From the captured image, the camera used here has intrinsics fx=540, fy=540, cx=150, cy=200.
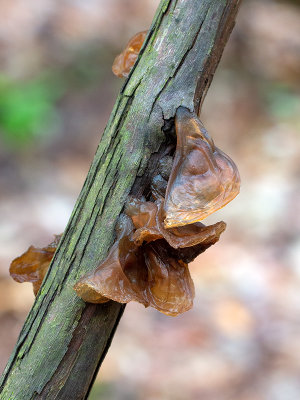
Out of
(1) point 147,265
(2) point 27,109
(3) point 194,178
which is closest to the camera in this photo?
(3) point 194,178

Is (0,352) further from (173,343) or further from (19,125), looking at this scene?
(19,125)

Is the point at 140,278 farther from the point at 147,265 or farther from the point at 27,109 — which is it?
the point at 27,109

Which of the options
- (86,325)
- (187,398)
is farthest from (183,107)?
(187,398)

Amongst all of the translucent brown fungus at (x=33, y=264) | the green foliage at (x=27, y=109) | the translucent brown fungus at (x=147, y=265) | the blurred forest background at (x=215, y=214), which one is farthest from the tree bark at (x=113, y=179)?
the green foliage at (x=27, y=109)

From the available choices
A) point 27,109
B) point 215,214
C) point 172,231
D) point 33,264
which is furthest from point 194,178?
point 27,109

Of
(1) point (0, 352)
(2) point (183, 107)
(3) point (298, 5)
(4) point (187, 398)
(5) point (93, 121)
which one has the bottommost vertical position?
(1) point (0, 352)

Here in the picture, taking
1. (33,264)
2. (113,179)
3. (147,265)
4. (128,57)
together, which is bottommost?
(33,264)
